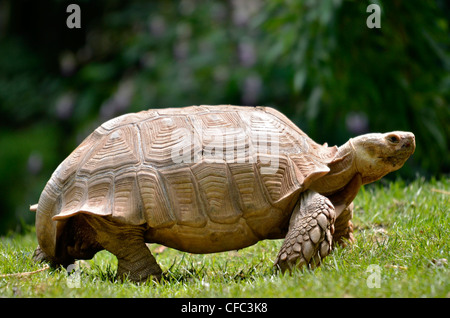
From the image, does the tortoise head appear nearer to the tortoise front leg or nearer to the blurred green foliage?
the tortoise front leg

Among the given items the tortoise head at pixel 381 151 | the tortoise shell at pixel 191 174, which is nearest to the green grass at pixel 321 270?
the tortoise shell at pixel 191 174

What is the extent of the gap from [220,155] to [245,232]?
59cm

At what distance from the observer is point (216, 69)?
1105cm

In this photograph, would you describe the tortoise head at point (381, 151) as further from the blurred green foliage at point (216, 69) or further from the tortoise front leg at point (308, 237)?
the blurred green foliage at point (216, 69)

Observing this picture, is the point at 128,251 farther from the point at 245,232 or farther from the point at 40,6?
the point at 40,6

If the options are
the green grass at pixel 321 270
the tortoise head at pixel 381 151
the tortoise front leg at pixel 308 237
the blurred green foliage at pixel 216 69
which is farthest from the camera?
the blurred green foliage at pixel 216 69

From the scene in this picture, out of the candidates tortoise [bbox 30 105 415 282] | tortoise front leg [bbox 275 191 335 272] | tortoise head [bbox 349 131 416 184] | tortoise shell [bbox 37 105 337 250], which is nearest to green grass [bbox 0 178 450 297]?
tortoise front leg [bbox 275 191 335 272]

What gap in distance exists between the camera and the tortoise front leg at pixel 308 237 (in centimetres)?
432

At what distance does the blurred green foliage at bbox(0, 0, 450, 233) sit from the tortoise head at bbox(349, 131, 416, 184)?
11.2 ft

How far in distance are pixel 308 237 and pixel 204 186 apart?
2.67ft

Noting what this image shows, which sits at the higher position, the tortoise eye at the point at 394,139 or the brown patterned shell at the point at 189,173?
the tortoise eye at the point at 394,139

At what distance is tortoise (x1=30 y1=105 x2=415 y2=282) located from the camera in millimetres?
4406
